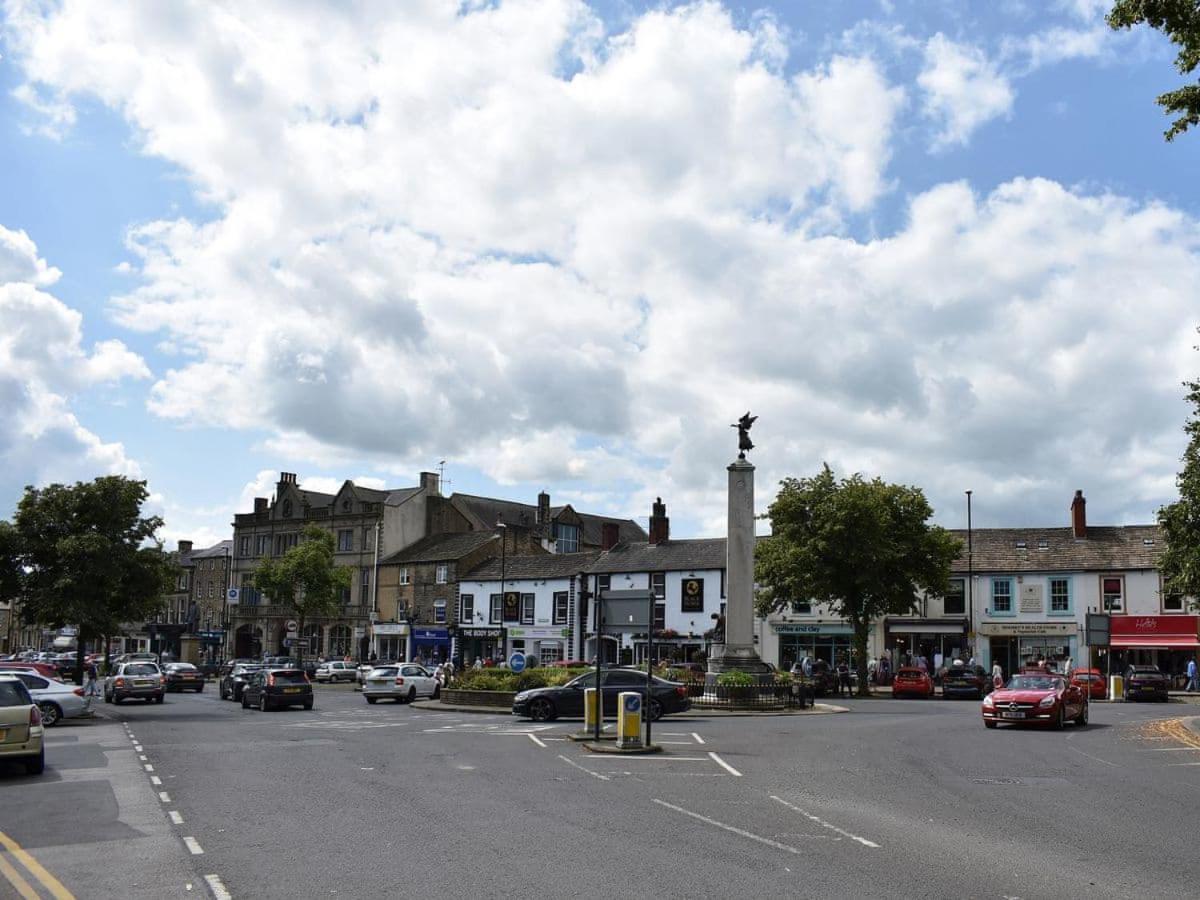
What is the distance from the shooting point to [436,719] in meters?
31.0

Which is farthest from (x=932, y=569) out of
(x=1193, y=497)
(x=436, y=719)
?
(x=436, y=719)

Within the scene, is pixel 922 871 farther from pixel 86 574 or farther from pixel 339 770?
pixel 86 574

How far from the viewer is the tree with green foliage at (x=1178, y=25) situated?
48.2 ft

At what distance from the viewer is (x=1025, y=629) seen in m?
55.3

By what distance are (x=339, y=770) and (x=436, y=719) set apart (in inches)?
539

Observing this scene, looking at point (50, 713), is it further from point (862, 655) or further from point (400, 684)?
point (862, 655)

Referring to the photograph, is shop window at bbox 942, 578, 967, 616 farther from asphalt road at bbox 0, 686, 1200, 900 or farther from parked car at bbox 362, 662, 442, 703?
asphalt road at bbox 0, 686, 1200, 900

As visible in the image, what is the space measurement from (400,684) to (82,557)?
12339mm

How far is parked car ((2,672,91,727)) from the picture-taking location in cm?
2881

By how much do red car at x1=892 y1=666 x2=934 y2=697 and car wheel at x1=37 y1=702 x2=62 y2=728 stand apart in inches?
1208

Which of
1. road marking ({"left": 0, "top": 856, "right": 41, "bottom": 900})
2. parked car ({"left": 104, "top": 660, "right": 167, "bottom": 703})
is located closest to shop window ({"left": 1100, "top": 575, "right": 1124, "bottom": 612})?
parked car ({"left": 104, "top": 660, "right": 167, "bottom": 703})

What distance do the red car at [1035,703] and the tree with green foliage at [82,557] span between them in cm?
2557

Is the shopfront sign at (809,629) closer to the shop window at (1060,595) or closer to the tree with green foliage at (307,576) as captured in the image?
the shop window at (1060,595)

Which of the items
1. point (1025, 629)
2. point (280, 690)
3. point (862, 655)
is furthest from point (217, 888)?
point (1025, 629)
